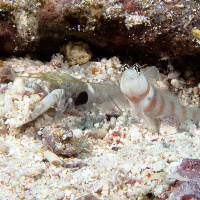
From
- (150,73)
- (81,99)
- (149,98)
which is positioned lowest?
(81,99)

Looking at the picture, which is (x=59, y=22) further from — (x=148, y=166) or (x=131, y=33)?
(x=148, y=166)

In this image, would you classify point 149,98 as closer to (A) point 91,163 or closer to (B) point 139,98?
(B) point 139,98

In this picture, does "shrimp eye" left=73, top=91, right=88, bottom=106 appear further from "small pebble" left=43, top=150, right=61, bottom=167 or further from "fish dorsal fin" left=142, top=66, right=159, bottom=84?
"small pebble" left=43, top=150, right=61, bottom=167

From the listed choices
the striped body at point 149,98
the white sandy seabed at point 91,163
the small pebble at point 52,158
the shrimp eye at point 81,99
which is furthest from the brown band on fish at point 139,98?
the small pebble at point 52,158

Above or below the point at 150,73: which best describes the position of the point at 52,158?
below

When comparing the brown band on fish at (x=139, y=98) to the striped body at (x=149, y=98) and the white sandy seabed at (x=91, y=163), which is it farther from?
the white sandy seabed at (x=91, y=163)

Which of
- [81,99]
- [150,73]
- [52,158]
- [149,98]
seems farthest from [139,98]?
[52,158]

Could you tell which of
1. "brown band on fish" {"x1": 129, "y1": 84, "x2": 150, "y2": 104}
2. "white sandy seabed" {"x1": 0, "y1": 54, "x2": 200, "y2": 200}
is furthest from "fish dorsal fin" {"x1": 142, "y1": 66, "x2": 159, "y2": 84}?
"white sandy seabed" {"x1": 0, "y1": 54, "x2": 200, "y2": 200}
